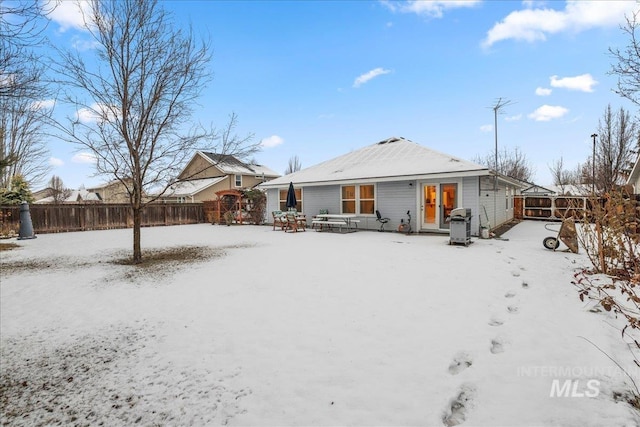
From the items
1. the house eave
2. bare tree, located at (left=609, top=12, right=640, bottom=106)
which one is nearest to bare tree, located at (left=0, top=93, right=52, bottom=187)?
the house eave

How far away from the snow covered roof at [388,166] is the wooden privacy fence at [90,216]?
730cm

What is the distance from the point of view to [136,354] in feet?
10.2

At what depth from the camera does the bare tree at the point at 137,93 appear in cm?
695

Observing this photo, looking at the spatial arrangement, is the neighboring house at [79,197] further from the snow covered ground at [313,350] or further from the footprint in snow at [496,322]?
the footprint in snow at [496,322]

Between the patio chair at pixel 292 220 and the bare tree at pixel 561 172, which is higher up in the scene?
the bare tree at pixel 561 172

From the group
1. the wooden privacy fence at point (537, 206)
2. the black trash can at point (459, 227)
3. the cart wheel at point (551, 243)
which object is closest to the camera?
the cart wheel at point (551, 243)

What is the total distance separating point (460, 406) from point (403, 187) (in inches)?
457

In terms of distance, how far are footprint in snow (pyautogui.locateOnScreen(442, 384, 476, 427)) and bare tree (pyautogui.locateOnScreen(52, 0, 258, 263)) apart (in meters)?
6.99

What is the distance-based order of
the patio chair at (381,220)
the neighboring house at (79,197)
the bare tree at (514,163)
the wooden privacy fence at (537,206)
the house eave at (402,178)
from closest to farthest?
the house eave at (402,178) → the patio chair at (381,220) → the wooden privacy fence at (537,206) → the bare tree at (514,163) → the neighboring house at (79,197)

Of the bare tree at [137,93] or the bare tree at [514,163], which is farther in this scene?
the bare tree at [514,163]

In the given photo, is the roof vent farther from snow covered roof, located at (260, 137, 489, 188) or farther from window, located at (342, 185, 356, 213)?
window, located at (342, 185, 356, 213)

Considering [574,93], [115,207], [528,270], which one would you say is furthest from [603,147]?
[115,207]

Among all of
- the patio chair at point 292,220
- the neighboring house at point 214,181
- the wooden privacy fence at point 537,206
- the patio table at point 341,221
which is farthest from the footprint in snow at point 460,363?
the neighboring house at point 214,181

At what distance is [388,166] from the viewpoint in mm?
14336
